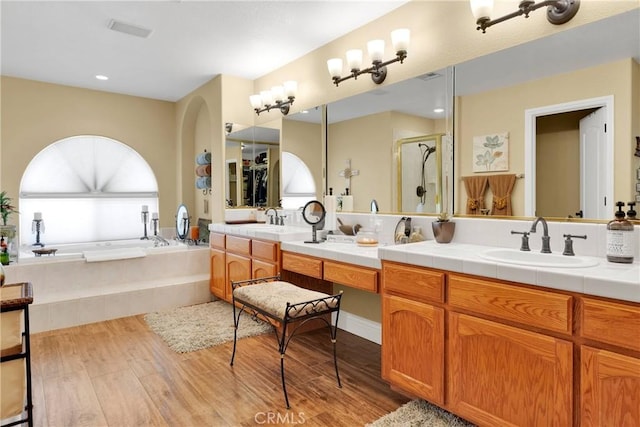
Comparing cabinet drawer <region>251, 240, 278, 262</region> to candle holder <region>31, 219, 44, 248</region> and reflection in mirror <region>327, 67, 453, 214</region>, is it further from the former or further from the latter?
candle holder <region>31, 219, 44, 248</region>

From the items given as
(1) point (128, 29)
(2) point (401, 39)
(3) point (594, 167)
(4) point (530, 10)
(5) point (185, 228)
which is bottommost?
(5) point (185, 228)

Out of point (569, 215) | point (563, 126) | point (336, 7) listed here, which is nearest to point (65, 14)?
point (336, 7)

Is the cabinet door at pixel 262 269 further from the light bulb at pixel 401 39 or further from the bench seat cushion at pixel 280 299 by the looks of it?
the light bulb at pixel 401 39

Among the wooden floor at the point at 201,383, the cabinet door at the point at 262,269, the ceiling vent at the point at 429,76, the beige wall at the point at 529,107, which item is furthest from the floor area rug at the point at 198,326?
the ceiling vent at the point at 429,76

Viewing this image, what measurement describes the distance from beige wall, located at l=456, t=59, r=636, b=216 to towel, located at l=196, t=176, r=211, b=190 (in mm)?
3264

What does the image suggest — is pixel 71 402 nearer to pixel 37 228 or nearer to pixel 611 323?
pixel 611 323

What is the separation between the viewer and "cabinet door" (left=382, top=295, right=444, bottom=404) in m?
1.76

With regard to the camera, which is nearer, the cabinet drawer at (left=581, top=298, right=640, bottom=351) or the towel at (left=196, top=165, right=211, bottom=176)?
the cabinet drawer at (left=581, top=298, right=640, bottom=351)

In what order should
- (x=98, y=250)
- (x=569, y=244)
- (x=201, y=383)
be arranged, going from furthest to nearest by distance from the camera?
1. (x=98, y=250)
2. (x=201, y=383)
3. (x=569, y=244)

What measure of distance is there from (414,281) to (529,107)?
44.6 inches

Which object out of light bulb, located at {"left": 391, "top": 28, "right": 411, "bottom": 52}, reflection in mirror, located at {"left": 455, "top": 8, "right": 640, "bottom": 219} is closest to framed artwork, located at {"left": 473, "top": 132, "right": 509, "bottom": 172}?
reflection in mirror, located at {"left": 455, "top": 8, "right": 640, "bottom": 219}

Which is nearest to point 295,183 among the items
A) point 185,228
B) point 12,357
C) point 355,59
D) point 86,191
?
point 355,59

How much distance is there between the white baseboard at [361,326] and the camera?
289cm

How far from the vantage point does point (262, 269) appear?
10.2 ft
